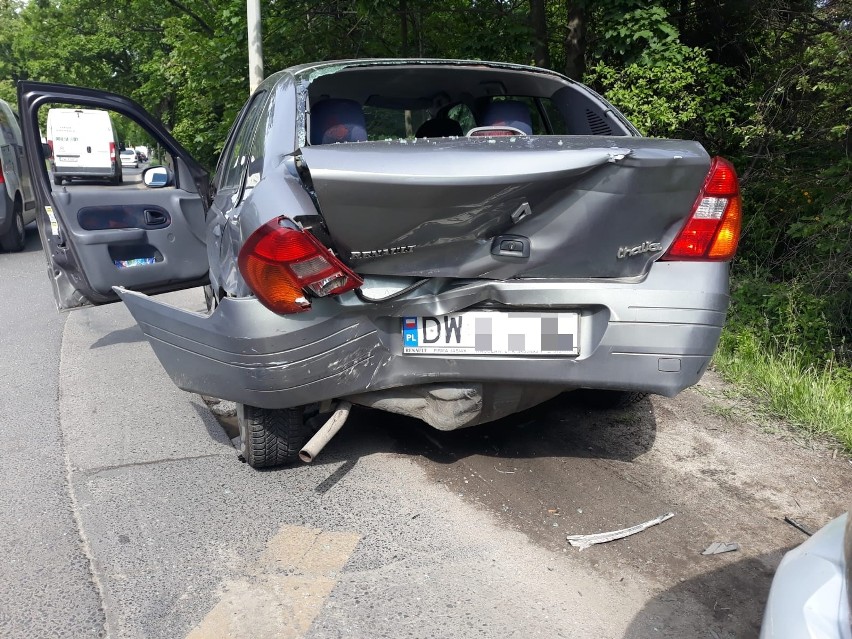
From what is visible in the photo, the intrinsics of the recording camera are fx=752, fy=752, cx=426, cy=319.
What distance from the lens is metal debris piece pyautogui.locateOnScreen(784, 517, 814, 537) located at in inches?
117

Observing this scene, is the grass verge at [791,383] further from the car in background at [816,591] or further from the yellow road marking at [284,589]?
the yellow road marking at [284,589]

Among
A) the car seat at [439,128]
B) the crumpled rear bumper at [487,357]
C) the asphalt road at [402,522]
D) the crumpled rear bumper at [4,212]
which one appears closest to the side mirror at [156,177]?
the asphalt road at [402,522]

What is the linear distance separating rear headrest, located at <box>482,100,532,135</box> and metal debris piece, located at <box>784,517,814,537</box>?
7.56 ft

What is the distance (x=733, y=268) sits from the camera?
6922 mm

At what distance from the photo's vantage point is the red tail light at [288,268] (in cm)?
261

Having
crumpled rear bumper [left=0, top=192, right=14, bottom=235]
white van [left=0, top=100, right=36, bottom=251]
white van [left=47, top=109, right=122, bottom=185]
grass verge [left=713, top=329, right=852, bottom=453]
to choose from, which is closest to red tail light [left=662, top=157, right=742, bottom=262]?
grass verge [left=713, top=329, right=852, bottom=453]

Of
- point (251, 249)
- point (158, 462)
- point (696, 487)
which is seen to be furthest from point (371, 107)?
point (696, 487)

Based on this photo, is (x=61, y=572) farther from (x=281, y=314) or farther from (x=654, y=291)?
(x=654, y=291)

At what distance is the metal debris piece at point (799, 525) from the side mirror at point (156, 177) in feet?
13.7

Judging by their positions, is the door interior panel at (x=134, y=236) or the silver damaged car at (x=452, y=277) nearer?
the silver damaged car at (x=452, y=277)

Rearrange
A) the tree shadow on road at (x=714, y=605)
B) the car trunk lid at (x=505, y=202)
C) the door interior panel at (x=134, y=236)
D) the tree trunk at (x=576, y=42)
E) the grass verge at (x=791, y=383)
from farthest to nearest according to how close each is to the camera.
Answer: the tree trunk at (x=576, y=42), the door interior panel at (x=134, y=236), the grass verge at (x=791, y=383), the car trunk lid at (x=505, y=202), the tree shadow on road at (x=714, y=605)

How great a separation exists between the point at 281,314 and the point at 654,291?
1394mm

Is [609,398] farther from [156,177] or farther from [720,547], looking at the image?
[156,177]

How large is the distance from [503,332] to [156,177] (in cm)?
319
